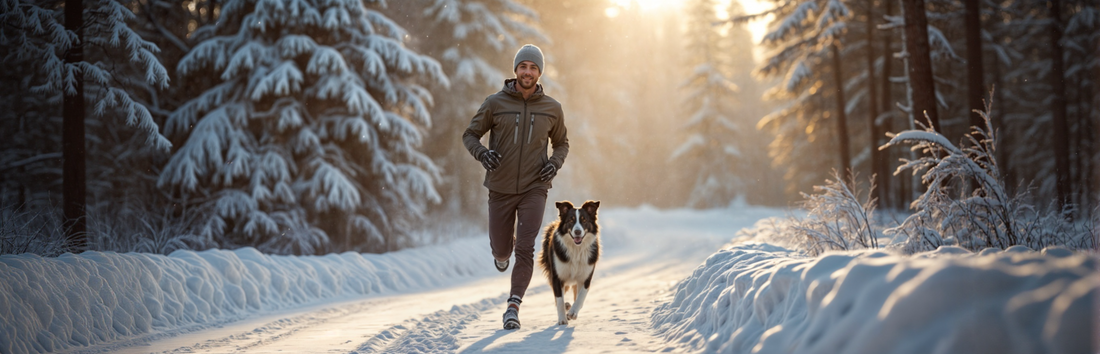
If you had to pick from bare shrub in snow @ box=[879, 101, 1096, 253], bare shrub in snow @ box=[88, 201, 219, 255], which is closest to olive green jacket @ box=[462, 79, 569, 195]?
bare shrub in snow @ box=[879, 101, 1096, 253]

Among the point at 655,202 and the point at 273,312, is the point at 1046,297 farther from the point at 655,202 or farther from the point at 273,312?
the point at 655,202

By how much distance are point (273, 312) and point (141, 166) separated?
338 inches

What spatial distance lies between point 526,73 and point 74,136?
758 cm

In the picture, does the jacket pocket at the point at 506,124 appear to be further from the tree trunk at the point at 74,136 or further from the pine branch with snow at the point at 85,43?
the tree trunk at the point at 74,136

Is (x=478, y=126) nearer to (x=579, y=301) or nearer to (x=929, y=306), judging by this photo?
(x=579, y=301)

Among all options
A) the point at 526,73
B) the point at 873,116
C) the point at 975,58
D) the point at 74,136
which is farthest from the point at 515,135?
the point at 873,116

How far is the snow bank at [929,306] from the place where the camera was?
216 centimetres

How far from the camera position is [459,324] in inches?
237

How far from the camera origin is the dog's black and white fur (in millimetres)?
5902

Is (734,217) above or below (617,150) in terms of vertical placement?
below

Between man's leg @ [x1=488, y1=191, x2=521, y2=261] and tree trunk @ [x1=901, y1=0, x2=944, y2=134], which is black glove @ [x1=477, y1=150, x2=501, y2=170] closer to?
man's leg @ [x1=488, y1=191, x2=521, y2=261]

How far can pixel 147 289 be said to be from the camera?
6168 millimetres

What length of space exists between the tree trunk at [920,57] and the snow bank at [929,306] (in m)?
7.20

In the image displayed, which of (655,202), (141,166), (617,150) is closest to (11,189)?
(141,166)
